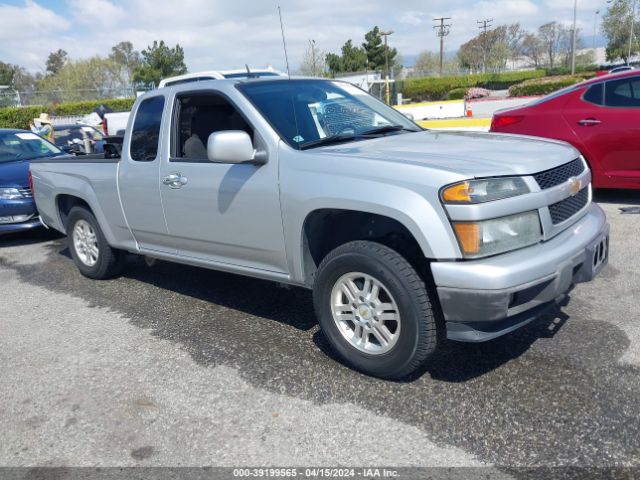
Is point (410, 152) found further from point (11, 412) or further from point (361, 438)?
point (11, 412)

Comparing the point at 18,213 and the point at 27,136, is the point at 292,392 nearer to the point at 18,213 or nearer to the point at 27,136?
Answer: the point at 18,213

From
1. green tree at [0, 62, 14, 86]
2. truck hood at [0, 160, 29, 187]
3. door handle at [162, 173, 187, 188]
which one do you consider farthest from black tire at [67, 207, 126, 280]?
green tree at [0, 62, 14, 86]

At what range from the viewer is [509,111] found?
7.71 m

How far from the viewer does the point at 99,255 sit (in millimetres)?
5812

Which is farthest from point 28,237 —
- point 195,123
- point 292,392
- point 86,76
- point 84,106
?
point 86,76

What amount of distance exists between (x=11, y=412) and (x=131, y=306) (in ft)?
5.78

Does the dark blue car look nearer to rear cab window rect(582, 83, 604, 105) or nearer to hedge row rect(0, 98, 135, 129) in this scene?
rear cab window rect(582, 83, 604, 105)

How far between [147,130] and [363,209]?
241cm

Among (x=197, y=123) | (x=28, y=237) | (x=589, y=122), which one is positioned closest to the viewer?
(x=197, y=123)

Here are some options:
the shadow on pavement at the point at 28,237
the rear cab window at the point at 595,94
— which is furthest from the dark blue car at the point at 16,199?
the rear cab window at the point at 595,94

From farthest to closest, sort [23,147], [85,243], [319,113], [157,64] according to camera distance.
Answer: [157,64], [23,147], [85,243], [319,113]

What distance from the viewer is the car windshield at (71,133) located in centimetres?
1548

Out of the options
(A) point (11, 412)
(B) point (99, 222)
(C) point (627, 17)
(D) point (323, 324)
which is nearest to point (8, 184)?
(B) point (99, 222)

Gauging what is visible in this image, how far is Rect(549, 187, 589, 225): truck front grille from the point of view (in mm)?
3334
